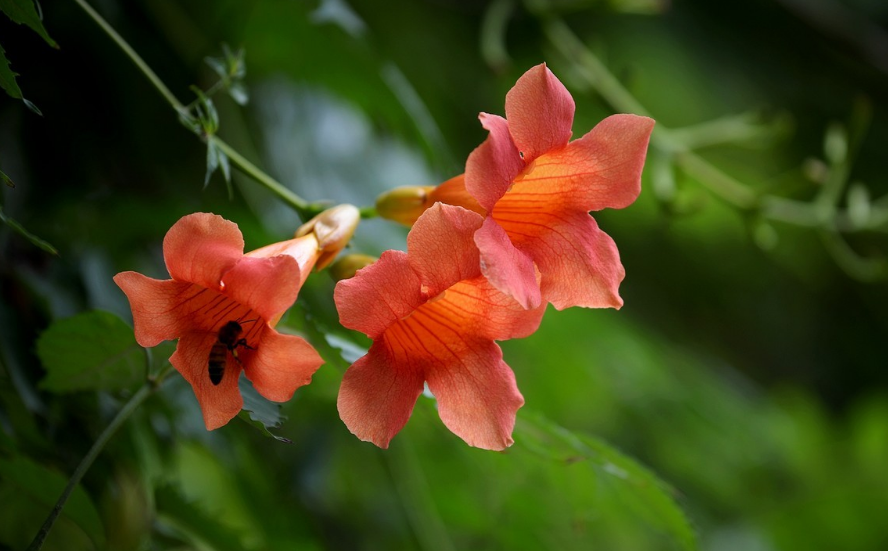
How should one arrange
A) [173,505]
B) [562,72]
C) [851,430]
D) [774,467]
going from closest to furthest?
[173,505], [562,72], [774,467], [851,430]

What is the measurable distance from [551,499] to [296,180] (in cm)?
78

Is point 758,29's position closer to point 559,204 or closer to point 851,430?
point 851,430

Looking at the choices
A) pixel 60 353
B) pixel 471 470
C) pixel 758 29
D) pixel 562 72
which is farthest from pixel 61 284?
pixel 758 29

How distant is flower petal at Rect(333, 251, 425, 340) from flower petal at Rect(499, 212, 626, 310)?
0.42 feet

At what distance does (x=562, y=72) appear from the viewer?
170 centimetres

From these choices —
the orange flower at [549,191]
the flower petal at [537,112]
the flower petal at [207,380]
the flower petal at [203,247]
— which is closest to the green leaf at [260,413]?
the flower petal at [207,380]

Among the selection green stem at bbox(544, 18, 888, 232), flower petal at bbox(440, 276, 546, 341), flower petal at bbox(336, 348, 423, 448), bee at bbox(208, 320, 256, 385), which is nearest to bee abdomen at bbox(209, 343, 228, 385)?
bee at bbox(208, 320, 256, 385)

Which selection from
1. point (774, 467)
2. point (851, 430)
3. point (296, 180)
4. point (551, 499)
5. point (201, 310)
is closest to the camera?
point (201, 310)

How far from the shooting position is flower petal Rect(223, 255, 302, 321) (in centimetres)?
61

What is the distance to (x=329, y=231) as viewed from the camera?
79 centimetres

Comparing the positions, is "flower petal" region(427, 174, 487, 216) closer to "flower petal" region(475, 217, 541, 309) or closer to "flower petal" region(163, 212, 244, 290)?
"flower petal" region(475, 217, 541, 309)

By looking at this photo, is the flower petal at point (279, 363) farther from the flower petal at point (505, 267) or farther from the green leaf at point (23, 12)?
the green leaf at point (23, 12)

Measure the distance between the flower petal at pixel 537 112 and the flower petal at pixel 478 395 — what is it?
192 mm

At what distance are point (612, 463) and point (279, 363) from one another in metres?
0.44
